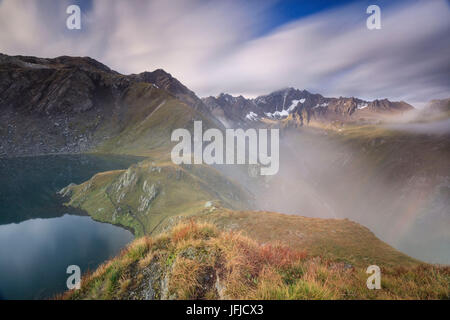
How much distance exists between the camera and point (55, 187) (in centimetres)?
7875

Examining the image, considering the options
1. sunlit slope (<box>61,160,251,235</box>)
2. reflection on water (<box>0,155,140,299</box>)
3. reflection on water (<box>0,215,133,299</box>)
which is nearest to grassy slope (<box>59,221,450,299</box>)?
reflection on water (<box>0,215,133,299</box>)

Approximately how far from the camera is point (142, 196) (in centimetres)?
4531

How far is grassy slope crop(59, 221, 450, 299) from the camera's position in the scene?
526 cm

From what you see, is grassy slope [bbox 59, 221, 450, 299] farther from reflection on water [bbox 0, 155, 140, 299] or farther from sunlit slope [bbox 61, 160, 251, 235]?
reflection on water [bbox 0, 155, 140, 299]

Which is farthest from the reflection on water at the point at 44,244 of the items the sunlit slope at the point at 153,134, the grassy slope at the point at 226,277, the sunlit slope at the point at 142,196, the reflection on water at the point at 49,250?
the sunlit slope at the point at 153,134

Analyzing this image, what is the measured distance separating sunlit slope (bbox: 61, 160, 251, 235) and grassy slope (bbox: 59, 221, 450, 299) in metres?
27.7

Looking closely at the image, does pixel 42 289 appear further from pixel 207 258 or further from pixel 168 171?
pixel 207 258

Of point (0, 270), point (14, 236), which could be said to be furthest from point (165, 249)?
point (14, 236)

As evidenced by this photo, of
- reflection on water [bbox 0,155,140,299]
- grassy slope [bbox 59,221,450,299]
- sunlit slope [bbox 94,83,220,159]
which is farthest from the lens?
sunlit slope [bbox 94,83,220,159]

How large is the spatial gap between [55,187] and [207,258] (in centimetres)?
9982

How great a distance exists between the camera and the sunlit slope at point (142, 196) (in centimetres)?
3888

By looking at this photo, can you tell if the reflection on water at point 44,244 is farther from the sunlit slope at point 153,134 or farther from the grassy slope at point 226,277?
the sunlit slope at point 153,134

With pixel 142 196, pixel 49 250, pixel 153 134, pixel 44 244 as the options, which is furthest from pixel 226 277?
pixel 153 134

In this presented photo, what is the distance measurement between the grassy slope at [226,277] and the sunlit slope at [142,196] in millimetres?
27705
